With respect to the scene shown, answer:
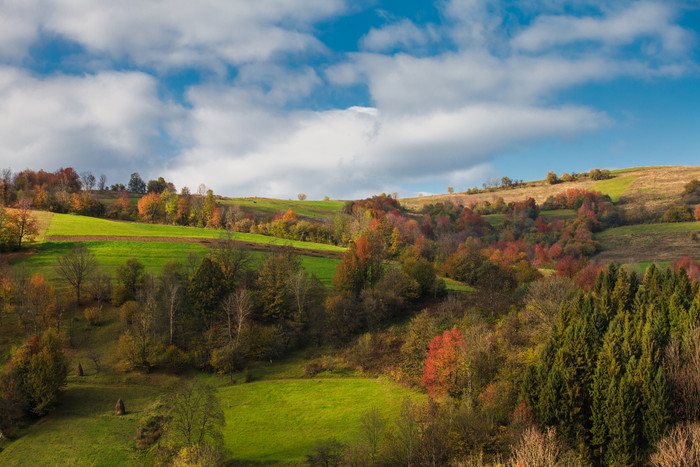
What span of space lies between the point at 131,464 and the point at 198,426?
796 centimetres

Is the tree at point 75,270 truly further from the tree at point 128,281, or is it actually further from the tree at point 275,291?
the tree at point 275,291

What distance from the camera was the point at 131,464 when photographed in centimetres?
3822

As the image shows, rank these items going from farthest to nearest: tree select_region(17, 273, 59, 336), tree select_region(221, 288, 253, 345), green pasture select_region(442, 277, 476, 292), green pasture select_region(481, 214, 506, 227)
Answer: green pasture select_region(481, 214, 506, 227)
green pasture select_region(442, 277, 476, 292)
tree select_region(221, 288, 253, 345)
tree select_region(17, 273, 59, 336)

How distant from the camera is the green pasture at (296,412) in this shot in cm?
4159

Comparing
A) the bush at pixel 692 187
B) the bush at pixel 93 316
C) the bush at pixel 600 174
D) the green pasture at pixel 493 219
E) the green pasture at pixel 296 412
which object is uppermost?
the bush at pixel 600 174

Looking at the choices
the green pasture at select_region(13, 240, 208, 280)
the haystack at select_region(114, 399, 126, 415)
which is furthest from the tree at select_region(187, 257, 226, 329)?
the haystack at select_region(114, 399, 126, 415)

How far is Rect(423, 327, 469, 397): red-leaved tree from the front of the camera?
50219mm

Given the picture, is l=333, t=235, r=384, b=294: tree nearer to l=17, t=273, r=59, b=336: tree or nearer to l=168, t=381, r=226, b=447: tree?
l=168, t=381, r=226, b=447: tree

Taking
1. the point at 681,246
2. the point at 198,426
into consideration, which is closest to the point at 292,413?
the point at 198,426

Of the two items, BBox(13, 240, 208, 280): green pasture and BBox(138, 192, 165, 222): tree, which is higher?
BBox(138, 192, 165, 222): tree

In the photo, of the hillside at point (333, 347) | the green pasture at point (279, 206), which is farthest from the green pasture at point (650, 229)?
the green pasture at point (279, 206)

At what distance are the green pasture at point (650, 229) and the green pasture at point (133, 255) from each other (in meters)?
96.0

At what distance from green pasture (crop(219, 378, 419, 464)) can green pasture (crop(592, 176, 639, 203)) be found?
483 ft

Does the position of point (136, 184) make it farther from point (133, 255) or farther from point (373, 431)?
point (373, 431)
